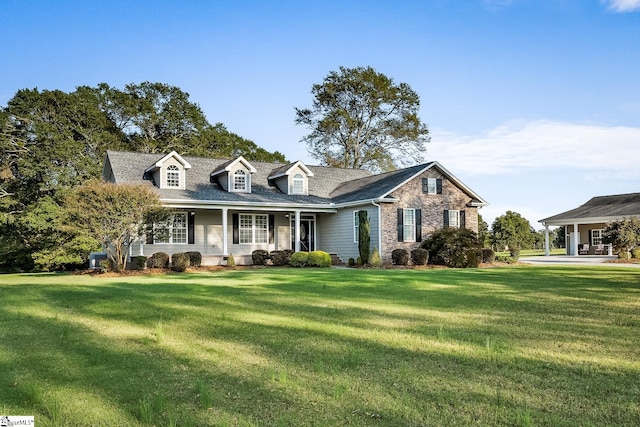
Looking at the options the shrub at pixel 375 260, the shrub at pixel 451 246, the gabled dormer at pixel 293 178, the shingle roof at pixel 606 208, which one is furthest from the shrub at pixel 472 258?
the shingle roof at pixel 606 208

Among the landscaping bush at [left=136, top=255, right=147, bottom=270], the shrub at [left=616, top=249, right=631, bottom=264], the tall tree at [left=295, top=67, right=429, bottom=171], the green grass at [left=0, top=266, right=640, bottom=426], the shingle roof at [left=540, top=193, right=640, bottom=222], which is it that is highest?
the tall tree at [left=295, top=67, right=429, bottom=171]

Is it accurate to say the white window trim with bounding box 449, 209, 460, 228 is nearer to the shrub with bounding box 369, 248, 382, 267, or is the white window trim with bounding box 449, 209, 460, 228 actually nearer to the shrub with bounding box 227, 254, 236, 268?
the shrub with bounding box 369, 248, 382, 267

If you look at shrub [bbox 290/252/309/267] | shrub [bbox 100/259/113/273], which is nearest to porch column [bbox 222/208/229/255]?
shrub [bbox 290/252/309/267]

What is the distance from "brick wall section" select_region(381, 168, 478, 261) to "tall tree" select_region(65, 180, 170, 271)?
10.5 metres

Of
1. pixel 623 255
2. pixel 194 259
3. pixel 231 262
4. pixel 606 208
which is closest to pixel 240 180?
pixel 231 262

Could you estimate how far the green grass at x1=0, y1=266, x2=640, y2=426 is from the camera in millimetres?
4152

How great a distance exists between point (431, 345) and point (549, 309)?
12.7ft

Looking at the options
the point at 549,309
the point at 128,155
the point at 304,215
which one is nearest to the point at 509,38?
the point at 549,309

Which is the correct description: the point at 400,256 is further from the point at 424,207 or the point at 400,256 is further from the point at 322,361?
the point at 322,361

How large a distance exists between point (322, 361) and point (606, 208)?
37.9 meters

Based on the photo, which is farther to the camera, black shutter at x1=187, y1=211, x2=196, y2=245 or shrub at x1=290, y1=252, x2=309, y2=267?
black shutter at x1=187, y1=211, x2=196, y2=245

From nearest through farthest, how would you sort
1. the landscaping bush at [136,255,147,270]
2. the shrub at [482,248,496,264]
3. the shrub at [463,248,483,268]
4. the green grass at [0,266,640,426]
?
the green grass at [0,266,640,426] → the landscaping bush at [136,255,147,270] → the shrub at [463,248,483,268] → the shrub at [482,248,496,264]

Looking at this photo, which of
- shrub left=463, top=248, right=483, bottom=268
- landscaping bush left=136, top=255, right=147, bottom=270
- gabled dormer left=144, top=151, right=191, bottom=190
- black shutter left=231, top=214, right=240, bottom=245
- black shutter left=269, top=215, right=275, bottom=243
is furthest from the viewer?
black shutter left=269, top=215, right=275, bottom=243

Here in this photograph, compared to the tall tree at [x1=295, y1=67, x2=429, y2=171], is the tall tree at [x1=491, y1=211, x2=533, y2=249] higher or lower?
the tall tree at [x1=295, y1=67, x2=429, y2=171]
